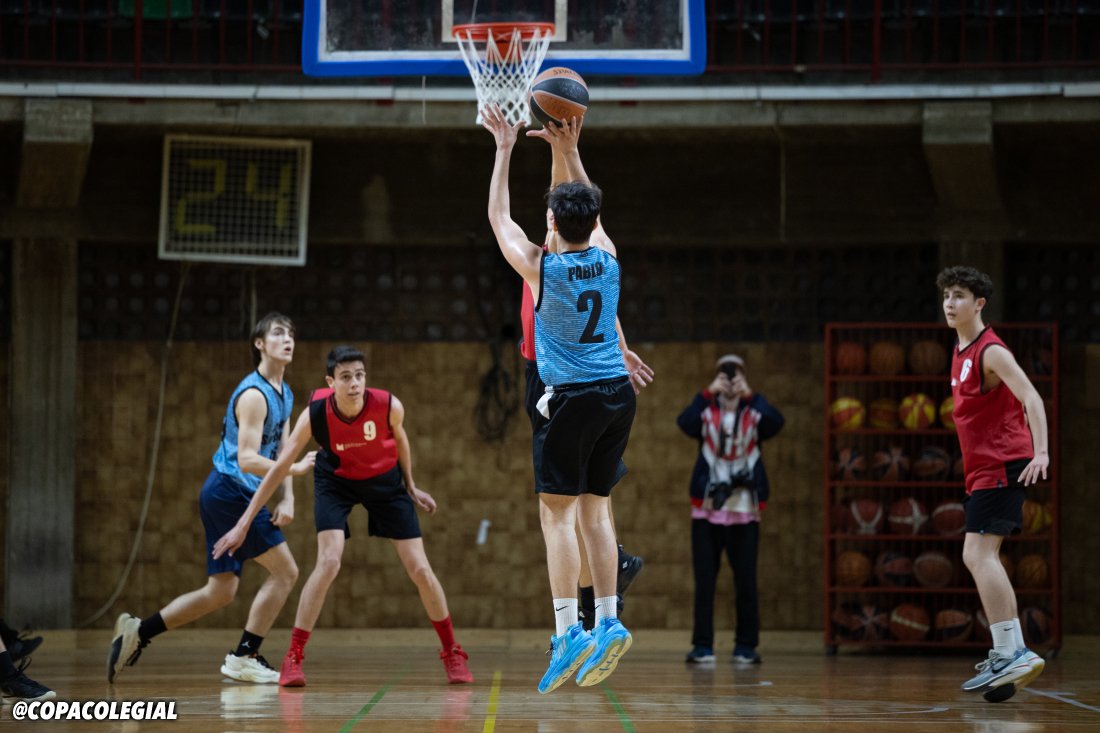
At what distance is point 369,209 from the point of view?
38.2ft

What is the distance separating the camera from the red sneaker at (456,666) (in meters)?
8.07

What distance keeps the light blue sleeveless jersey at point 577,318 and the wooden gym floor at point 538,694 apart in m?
1.45

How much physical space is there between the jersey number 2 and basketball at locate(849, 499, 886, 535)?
526 cm

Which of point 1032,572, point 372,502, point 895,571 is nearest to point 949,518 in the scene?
point 895,571

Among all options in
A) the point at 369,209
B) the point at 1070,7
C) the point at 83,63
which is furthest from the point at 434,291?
the point at 1070,7

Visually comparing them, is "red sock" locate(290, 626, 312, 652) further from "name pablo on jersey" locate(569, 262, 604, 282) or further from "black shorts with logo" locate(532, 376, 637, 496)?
"name pablo on jersey" locate(569, 262, 604, 282)

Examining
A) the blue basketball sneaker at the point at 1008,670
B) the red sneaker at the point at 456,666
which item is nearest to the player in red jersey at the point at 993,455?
the blue basketball sneaker at the point at 1008,670

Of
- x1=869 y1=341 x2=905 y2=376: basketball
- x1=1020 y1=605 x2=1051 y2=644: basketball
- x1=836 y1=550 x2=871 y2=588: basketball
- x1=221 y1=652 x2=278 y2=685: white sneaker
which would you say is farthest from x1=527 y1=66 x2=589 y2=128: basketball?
x1=1020 y1=605 x2=1051 y2=644: basketball

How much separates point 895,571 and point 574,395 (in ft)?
17.6

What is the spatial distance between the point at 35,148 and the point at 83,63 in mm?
811

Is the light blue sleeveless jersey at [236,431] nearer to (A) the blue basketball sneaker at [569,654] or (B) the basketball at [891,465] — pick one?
(A) the blue basketball sneaker at [569,654]

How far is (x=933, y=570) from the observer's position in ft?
34.4

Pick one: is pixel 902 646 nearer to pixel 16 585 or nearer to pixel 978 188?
pixel 978 188

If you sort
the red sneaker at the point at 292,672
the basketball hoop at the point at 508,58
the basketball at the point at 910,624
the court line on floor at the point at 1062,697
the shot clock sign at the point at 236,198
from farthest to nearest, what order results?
1. the shot clock sign at the point at 236,198
2. the basketball at the point at 910,624
3. the basketball hoop at the point at 508,58
4. the red sneaker at the point at 292,672
5. the court line on floor at the point at 1062,697
